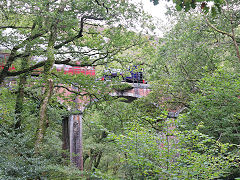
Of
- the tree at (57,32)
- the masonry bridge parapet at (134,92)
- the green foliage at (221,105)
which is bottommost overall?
the green foliage at (221,105)

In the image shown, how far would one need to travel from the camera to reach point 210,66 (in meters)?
9.68

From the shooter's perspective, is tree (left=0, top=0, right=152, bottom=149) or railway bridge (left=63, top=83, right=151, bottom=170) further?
railway bridge (left=63, top=83, right=151, bottom=170)

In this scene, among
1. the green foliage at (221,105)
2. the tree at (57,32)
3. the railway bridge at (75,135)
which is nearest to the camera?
the tree at (57,32)

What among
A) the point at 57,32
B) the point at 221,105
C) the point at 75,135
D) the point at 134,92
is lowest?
the point at 75,135

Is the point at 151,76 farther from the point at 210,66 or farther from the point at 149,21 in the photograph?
the point at 149,21

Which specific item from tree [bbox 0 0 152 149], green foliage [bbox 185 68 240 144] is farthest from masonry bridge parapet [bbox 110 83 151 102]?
green foliage [bbox 185 68 240 144]

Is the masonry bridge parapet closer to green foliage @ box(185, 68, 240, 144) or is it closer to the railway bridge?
the railway bridge

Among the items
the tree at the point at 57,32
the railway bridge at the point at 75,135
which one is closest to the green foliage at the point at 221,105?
the tree at the point at 57,32

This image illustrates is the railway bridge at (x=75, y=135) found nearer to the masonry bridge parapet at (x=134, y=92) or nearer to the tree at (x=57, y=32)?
the masonry bridge parapet at (x=134, y=92)

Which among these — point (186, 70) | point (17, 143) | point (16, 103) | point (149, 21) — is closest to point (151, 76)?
point (186, 70)

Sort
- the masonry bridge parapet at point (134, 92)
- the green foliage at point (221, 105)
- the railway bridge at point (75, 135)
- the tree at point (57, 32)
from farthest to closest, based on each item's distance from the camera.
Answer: the masonry bridge parapet at point (134, 92) < the railway bridge at point (75, 135) < the green foliage at point (221, 105) < the tree at point (57, 32)

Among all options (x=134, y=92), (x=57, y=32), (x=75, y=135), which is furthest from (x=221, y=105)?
(x=75, y=135)

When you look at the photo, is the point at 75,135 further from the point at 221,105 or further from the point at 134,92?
the point at 221,105

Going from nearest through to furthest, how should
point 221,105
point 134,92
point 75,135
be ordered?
1. point 221,105
2. point 75,135
3. point 134,92
